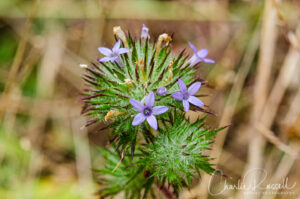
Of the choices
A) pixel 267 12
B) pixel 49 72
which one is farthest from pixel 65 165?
pixel 267 12

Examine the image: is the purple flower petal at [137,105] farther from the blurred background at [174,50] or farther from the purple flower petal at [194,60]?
the blurred background at [174,50]

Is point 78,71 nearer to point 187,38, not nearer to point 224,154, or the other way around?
point 187,38

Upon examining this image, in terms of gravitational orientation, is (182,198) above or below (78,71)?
below

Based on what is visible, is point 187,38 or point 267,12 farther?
point 187,38

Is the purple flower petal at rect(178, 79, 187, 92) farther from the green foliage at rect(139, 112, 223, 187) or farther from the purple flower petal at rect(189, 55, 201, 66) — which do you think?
the purple flower petal at rect(189, 55, 201, 66)
